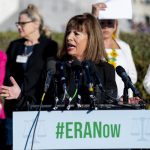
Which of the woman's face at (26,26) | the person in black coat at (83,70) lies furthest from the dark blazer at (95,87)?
→ the woman's face at (26,26)

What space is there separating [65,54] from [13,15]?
28092mm

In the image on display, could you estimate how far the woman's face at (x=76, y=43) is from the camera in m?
5.44

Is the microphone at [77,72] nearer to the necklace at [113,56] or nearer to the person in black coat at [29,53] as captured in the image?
the necklace at [113,56]

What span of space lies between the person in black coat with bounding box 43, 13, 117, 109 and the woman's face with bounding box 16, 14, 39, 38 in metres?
2.54

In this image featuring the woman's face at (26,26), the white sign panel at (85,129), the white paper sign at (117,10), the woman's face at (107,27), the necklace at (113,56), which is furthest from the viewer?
the woman's face at (26,26)

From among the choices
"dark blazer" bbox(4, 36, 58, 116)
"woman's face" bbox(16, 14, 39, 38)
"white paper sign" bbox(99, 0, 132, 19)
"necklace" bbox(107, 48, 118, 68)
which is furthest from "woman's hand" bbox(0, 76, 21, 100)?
"woman's face" bbox(16, 14, 39, 38)

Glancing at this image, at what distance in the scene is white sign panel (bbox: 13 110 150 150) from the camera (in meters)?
4.55

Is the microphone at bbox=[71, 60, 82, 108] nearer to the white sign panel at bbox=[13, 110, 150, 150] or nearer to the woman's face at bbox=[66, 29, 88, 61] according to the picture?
the white sign panel at bbox=[13, 110, 150, 150]

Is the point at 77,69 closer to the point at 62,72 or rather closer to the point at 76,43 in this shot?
the point at 62,72

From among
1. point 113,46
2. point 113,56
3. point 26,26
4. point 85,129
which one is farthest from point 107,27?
point 85,129

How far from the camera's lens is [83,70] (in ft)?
15.9

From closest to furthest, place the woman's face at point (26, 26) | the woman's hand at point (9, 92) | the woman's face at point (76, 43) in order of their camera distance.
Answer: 1. the woman's hand at point (9, 92)
2. the woman's face at point (76, 43)
3. the woman's face at point (26, 26)

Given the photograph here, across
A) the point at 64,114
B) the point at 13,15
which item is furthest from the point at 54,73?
the point at 13,15

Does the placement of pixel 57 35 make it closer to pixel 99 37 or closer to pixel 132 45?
pixel 132 45
